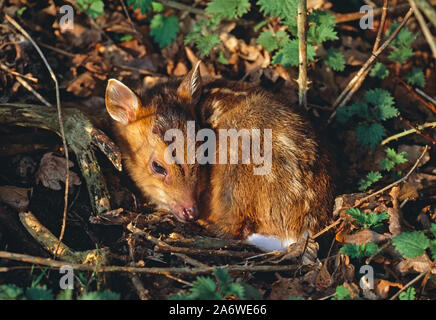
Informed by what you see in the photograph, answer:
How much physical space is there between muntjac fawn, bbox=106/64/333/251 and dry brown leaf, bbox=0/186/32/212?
1136 millimetres

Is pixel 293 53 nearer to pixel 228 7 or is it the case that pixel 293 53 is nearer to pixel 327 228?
pixel 228 7

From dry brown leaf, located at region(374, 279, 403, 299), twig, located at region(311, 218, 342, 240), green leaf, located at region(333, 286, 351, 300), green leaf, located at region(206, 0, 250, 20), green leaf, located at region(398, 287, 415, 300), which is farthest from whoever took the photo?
green leaf, located at region(206, 0, 250, 20)

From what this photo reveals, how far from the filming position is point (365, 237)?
4.13 m

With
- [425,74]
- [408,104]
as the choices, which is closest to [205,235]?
[408,104]

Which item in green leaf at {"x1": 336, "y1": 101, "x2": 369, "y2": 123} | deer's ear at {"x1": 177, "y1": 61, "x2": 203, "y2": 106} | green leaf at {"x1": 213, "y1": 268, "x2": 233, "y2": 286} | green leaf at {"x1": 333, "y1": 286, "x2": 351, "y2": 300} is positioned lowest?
green leaf at {"x1": 333, "y1": 286, "x2": 351, "y2": 300}

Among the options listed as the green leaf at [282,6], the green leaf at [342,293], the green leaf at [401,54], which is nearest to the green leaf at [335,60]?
the green leaf at [401,54]

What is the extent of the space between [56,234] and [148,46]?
2.88 metres

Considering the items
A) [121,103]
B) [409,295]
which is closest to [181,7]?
[121,103]

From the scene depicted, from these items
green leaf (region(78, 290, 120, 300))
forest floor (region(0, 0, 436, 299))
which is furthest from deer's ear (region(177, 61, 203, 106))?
green leaf (region(78, 290, 120, 300))

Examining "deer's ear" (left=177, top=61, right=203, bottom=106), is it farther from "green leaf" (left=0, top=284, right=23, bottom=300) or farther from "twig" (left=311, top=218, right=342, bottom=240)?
"green leaf" (left=0, top=284, right=23, bottom=300)

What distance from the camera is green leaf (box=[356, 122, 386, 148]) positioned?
510 centimetres

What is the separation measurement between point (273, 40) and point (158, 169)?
210cm

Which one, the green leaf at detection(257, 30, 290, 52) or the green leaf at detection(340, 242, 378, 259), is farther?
the green leaf at detection(257, 30, 290, 52)
